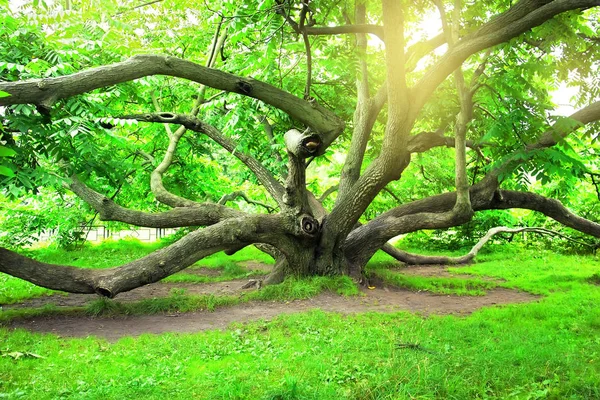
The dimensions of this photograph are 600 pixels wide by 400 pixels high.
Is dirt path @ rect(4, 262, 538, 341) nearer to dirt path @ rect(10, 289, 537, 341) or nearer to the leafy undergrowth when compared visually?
dirt path @ rect(10, 289, 537, 341)

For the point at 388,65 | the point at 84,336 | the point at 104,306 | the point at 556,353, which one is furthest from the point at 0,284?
the point at 556,353

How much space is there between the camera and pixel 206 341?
5.61m

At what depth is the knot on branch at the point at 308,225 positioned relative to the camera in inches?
344

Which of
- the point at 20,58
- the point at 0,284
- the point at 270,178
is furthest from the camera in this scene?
the point at 270,178

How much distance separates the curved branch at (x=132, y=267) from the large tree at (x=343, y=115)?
2 centimetres

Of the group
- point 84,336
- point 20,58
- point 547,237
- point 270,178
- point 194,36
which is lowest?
point 84,336

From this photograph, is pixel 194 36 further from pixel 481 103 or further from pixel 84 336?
pixel 84 336

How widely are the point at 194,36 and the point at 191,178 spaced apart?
4.32m

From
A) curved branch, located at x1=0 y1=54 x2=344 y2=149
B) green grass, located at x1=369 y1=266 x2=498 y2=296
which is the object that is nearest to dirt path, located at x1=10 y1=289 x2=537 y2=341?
green grass, located at x1=369 y1=266 x2=498 y2=296

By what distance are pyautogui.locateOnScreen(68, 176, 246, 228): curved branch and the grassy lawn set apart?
149 inches

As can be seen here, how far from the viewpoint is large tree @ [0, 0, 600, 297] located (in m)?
5.95

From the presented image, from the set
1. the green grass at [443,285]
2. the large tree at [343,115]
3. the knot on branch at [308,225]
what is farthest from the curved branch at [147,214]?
the green grass at [443,285]

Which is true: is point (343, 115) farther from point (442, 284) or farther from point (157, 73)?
point (157, 73)

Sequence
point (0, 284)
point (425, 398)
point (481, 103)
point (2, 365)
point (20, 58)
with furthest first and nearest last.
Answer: point (0, 284) < point (481, 103) < point (20, 58) < point (2, 365) < point (425, 398)
